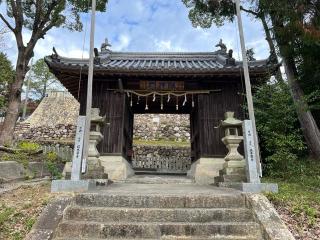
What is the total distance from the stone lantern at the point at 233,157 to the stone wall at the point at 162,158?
368 inches

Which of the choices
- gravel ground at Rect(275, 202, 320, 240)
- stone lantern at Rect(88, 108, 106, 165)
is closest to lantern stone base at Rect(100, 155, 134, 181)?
stone lantern at Rect(88, 108, 106, 165)

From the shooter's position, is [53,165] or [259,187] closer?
[259,187]

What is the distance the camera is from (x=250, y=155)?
6.37 meters

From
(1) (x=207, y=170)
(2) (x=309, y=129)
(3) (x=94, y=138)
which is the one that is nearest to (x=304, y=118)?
(2) (x=309, y=129)

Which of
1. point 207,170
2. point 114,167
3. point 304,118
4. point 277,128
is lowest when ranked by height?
point 207,170

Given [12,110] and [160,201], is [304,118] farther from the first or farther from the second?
[12,110]

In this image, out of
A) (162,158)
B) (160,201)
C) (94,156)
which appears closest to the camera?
(160,201)

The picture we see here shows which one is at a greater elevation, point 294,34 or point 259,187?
point 294,34

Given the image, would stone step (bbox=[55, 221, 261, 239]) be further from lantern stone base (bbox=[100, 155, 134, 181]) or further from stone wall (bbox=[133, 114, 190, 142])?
stone wall (bbox=[133, 114, 190, 142])

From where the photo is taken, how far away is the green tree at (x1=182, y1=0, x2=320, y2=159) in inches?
371

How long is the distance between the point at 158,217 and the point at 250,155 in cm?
260

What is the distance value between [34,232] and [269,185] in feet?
14.5

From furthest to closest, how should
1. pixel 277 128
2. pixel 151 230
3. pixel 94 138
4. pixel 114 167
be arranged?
pixel 114 167
pixel 277 128
pixel 94 138
pixel 151 230

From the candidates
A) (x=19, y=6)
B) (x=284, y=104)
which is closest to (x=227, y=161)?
(x=284, y=104)
